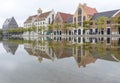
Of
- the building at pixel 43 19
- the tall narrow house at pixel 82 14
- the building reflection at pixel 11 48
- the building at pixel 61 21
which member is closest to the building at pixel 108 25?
the tall narrow house at pixel 82 14

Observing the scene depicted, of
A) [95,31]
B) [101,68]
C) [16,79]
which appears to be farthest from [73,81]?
[95,31]

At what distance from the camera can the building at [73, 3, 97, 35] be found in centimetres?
6719

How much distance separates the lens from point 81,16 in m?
69.2

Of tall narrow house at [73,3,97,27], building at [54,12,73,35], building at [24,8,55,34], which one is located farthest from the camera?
building at [24,8,55,34]

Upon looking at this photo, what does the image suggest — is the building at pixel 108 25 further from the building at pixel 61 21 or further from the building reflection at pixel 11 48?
the building reflection at pixel 11 48

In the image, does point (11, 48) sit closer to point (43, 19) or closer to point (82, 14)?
point (82, 14)

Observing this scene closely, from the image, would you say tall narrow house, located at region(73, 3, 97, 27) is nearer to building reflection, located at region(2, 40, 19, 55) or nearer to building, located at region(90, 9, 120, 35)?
building, located at region(90, 9, 120, 35)

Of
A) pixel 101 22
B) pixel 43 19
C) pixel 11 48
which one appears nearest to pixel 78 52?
pixel 11 48

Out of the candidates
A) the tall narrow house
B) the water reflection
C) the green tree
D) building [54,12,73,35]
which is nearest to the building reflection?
the water reflection

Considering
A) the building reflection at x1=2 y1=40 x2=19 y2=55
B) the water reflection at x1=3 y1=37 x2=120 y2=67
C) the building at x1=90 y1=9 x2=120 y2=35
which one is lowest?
the building reflection at x1=2 y1=40 x2=19 y2=55

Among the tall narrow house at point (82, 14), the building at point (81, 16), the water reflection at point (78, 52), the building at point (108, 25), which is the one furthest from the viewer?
the tall narrow house at point (82, 14)

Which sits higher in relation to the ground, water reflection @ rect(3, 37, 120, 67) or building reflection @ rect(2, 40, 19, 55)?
water reflection @ rect(3, 37, 120, 67)

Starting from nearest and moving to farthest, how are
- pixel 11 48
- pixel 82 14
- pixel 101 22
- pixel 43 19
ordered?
pixel 11 48 → pixel 101 22 → pixel 82 14 → pixel 43 19

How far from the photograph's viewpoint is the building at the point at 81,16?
67.2 metres
